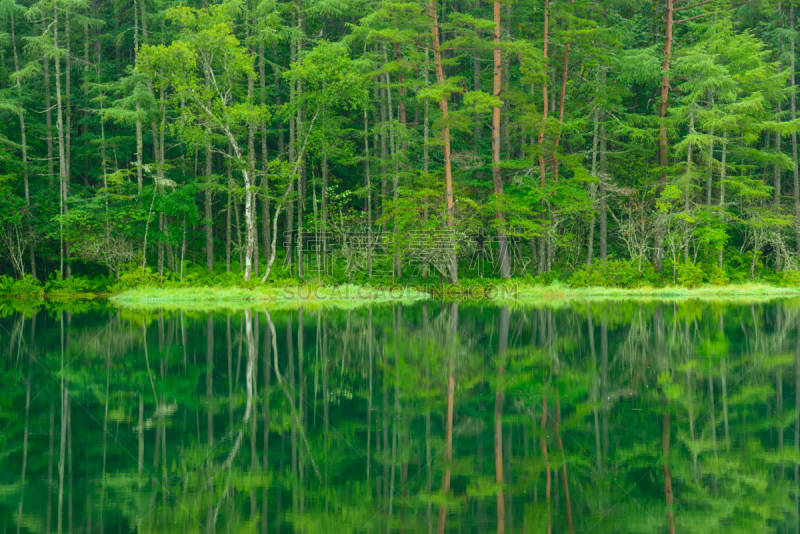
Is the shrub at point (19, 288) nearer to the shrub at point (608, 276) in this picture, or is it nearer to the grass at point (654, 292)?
the grass at point (654, 292)

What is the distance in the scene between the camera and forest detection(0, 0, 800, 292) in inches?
1069

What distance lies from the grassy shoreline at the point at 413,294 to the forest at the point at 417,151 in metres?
1.16

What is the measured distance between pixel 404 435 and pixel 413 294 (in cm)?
2024

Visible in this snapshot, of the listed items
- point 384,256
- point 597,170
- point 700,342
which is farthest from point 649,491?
point 597,170

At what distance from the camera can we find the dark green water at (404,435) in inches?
183

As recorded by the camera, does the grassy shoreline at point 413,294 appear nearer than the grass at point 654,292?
Yes

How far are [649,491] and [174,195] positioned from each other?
86.1 feet

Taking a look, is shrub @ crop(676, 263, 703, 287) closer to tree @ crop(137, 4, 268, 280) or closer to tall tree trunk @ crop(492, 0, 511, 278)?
tall tree trunk @ crop(492, 0, 511, 278)

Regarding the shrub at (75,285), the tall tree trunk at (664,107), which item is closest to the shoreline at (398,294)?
the shrub at (75,285)

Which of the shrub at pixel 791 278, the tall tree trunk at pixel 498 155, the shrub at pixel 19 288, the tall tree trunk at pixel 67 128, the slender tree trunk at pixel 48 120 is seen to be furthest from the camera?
the slender tree trunk at pixel 48 120

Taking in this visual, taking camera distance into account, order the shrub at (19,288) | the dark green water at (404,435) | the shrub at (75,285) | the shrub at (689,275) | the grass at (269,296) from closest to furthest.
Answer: the dark green water at (404,435)
the grass at (269,296)
the shrub at (689,275)
the shrub at (19,288)
the shrub at (75,285)

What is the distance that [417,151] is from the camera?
3167 centimetres

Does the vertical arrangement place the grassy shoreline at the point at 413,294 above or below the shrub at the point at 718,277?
below

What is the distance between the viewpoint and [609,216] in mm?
33656
